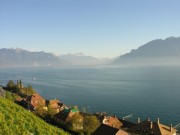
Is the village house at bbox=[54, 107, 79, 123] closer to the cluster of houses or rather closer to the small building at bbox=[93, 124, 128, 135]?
the cluster of houses

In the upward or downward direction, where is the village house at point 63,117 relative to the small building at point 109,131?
downward

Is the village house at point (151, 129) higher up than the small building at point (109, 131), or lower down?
lower down

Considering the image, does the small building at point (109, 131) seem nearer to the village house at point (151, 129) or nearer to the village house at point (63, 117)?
the village house at point (151, 129)

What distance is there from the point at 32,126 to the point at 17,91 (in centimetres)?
8212

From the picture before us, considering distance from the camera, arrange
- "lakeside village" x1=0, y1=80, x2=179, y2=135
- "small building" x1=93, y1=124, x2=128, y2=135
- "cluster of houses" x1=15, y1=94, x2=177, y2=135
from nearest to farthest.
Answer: "small building" x1=93, y1=124, x2=128, y2=135 → "cluster of houses" x1=15, y1=94, x2=177, y2=135 → "lakeside village" x1=0, y1=80, x2=179, y2=135

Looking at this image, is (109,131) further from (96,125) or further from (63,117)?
(63,117)

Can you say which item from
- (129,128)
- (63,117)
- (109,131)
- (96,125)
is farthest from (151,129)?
(63,117)

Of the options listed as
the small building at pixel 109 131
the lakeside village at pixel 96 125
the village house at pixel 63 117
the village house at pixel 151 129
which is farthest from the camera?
the village house at pixel 63 117

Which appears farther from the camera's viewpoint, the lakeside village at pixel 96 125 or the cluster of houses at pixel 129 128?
the lakeside village at pixel 96 125

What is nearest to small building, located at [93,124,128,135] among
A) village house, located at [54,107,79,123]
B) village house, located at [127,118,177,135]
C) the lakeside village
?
the lakeside village

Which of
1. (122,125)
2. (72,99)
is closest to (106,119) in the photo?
(122,125)

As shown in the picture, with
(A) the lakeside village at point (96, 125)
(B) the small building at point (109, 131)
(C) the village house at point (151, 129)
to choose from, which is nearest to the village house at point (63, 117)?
(A) the lakeside village at point (96, 125)

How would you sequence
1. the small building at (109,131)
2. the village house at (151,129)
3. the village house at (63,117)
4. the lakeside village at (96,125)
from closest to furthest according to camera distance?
the small building at (109,131)
the lakeside village at (96,125)
the village house at (151,129)
the village house at (63,117)

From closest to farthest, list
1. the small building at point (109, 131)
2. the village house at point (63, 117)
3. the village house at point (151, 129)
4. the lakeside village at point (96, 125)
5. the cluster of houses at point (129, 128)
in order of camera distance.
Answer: the small building at point (109, 131), the cluster of houses at point (129, 128), the lakeside village at point (96, 125), the village house at point (151, 129), the village house at point (63, 117)
